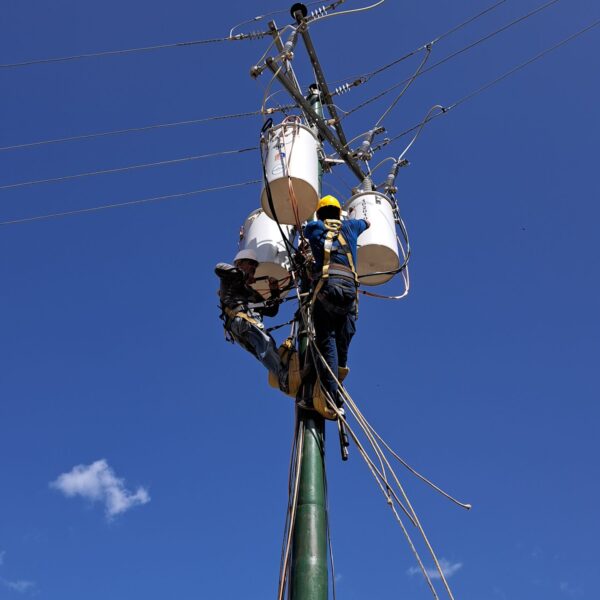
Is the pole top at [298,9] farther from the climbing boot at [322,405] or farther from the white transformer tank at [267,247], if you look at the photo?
the climbing boot at [322,405]

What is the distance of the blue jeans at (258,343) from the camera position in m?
4.85

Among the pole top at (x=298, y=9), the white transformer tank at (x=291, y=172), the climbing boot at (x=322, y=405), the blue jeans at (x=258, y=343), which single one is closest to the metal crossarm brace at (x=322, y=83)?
the pole top at (x=298, y=9)

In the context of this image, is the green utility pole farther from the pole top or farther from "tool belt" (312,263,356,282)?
the pole top

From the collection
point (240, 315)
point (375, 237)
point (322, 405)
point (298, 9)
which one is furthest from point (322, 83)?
point (322, 405)

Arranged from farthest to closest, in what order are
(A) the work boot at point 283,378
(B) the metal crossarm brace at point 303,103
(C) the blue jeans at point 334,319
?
(B) the metal crossarm brace at point 303,103
(A) the work boot at point 283,378
(C) the blue jeans at point 334,319

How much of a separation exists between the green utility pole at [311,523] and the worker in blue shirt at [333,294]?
0.31 meters

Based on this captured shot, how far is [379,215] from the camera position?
6.06 m

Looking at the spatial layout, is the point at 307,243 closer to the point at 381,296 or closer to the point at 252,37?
the point at 381,296

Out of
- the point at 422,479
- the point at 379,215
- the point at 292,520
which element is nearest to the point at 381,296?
the point at 379,215

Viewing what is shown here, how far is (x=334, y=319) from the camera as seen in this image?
461 centimetres

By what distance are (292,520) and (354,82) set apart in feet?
19.1

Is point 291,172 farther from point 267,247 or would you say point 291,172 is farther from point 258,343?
point 258,343

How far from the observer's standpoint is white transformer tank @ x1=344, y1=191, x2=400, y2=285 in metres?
5.91

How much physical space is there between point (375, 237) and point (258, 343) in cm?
154
